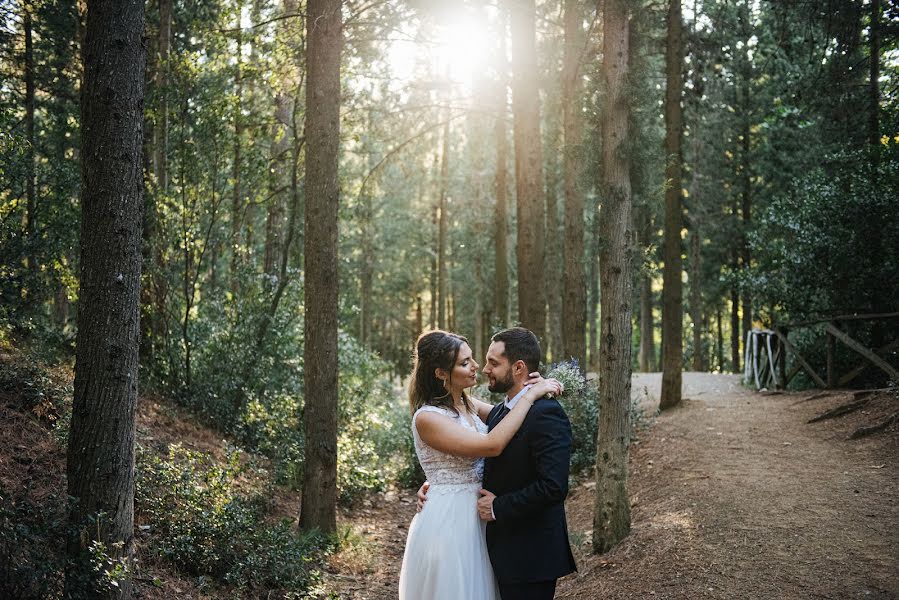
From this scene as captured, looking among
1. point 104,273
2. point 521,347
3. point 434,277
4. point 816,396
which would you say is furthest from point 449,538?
point 434,277

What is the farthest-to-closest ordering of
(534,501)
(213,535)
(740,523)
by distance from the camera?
(740,523)
(213,535)
(534,501)

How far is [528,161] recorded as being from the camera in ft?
40.7

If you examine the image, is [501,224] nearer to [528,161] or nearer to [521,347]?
[528,161]

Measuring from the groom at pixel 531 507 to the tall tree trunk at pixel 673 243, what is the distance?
11.7m

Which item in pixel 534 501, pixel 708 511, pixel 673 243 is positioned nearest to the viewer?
pixel 534 501

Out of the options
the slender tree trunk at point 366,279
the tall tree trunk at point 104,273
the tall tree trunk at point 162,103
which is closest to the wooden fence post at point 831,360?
the tall tree trunk at point 162,103

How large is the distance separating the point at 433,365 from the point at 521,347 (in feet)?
1.75

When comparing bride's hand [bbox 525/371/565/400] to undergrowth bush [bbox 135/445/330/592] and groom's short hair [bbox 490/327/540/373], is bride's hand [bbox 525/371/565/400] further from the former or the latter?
undergrowth bush [bbox 135/445/330/592]

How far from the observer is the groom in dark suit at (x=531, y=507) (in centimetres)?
357

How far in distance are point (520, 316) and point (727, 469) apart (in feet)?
16.9

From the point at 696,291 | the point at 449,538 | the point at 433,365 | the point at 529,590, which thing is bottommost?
the point at 529,590

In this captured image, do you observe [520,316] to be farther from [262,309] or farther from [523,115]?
[262,309]

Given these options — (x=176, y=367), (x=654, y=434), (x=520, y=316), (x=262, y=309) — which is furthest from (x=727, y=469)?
(x=176, y=367)

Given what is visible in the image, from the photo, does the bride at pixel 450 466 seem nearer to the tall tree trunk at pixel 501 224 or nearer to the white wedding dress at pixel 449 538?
the white wedding dress at pixel 449 538
